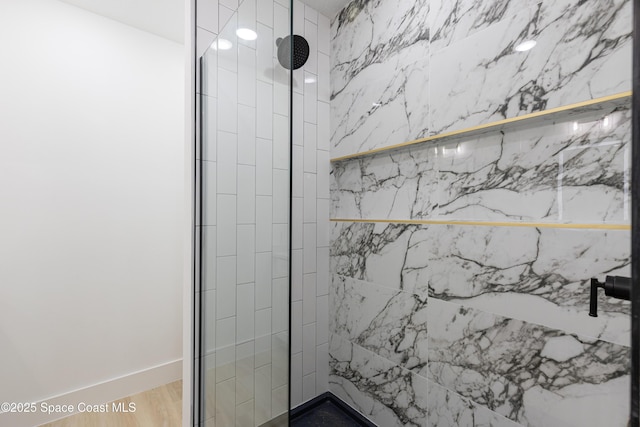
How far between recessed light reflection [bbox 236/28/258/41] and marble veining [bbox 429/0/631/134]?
827 millimetres

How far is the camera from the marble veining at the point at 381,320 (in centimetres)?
136

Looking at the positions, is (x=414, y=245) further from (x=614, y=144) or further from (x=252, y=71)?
(x=252, y=71)

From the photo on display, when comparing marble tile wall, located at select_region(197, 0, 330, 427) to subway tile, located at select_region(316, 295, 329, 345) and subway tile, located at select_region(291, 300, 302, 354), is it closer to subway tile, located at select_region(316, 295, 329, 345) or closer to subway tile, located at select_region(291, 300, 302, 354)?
subway tile, located at select_region(291, 300, 302, 354)

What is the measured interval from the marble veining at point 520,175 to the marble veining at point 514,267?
0.07 metres

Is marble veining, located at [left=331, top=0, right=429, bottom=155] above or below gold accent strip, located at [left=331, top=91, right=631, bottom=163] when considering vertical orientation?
above

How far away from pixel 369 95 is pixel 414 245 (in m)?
0.84

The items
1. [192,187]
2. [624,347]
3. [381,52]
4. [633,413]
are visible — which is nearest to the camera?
[633,413]

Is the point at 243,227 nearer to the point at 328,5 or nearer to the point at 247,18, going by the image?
the point at 247,18

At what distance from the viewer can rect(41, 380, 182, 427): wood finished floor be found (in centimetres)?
159

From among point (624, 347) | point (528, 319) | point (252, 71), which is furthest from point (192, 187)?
point (624, 347)

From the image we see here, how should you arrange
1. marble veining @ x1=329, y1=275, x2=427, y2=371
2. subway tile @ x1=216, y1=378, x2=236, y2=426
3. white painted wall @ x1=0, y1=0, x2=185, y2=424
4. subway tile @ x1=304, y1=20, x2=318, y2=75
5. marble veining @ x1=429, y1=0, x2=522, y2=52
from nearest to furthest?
1. subway tile @ x1=216, y1=378, x2=236, y2=426
2. marble veining @ x1=429, y1=0, x2=522, y2=52
3. marble veining @ x1=329, y1=275, x2=427, y2=371
4. white painted wall @ x1=0, y1=0, x2=185, y2=424
5. subway tile @ x1=304, y1=20, x2=318, y2=75

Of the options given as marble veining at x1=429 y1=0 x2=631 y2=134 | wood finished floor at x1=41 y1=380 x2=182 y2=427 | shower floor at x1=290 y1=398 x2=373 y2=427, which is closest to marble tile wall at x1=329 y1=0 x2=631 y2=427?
marble veining at x1=429 y1=0 x2=631 y2=134

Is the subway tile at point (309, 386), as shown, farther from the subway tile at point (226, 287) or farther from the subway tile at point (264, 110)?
the subway tile at point (264, 110)

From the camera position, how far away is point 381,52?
154 centimetres
